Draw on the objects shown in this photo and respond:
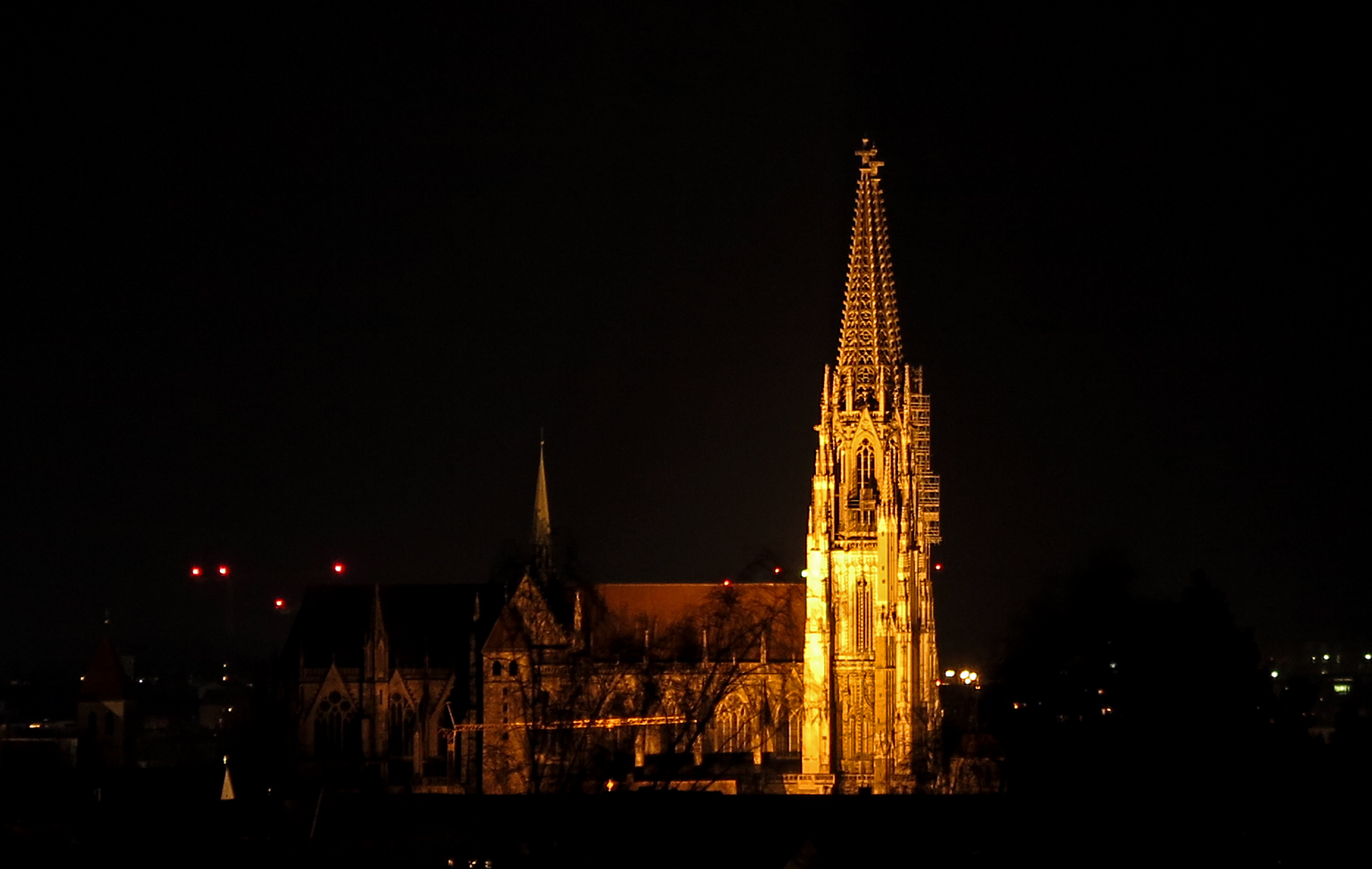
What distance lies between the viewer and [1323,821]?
60.3 metres

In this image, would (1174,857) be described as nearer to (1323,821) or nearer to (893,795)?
(1323,821)

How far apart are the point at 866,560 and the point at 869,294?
11.3 metres

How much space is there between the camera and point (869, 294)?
110 meters

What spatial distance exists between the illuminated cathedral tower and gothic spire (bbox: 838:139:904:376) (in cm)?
5

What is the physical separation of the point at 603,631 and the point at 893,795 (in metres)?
10.1

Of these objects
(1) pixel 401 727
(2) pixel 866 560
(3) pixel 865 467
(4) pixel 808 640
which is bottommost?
(1) pixel 401 727

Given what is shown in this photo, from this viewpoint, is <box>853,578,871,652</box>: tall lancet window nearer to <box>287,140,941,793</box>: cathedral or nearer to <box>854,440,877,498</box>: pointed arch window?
<box>287,140,941,793</box>: cathedral

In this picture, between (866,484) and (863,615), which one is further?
(866,484)

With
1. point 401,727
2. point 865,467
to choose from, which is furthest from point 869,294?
point 401,727

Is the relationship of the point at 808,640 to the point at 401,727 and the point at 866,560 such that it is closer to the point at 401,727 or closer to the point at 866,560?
the point at 866,560

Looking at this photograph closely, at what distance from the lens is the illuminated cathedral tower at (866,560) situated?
10519 cm

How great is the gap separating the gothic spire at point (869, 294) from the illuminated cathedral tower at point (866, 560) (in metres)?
0.05

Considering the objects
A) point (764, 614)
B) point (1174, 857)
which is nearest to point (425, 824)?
point (1174, 857)

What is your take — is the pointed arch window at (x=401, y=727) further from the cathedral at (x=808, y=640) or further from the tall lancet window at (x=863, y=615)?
the tall lancet window at (x=863, y=615)
